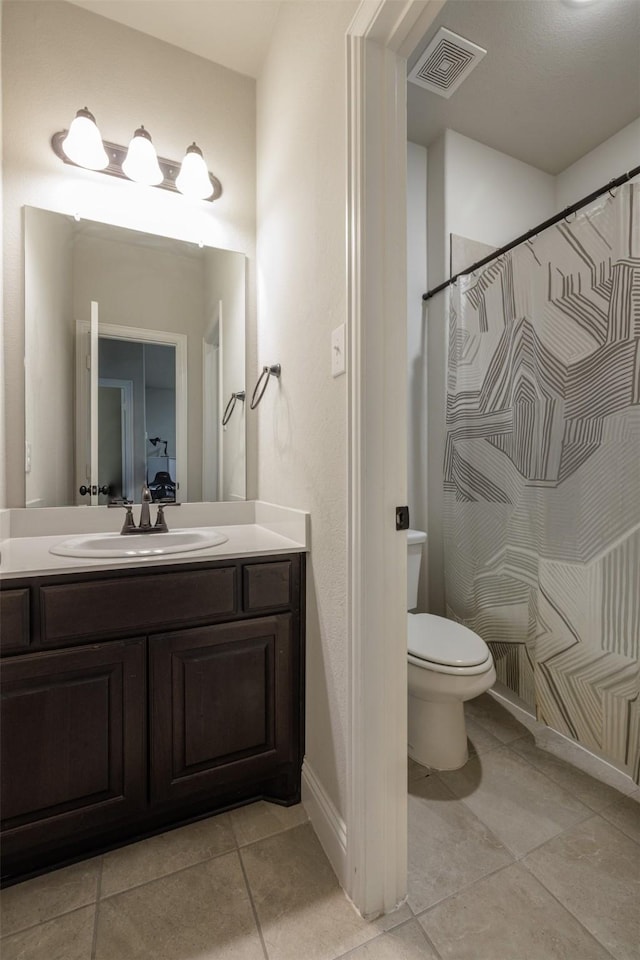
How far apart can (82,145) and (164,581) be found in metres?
1.51

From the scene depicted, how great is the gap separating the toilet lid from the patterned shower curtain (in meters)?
0.32

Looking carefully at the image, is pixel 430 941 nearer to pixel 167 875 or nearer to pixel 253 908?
pixel 253 908

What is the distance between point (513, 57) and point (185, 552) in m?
2.25

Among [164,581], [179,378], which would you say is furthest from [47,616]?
[179,378]

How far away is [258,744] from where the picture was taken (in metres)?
1.27

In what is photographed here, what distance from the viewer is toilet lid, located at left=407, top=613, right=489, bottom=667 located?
1.42m

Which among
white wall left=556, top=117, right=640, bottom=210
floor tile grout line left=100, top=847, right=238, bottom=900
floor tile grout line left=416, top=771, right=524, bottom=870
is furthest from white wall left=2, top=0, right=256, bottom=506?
white wall left=556, top=117, right=640, bottom=210

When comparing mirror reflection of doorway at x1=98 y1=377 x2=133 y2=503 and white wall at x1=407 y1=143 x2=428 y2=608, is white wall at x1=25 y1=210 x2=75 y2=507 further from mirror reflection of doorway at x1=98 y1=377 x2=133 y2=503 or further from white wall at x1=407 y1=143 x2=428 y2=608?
white wall at x1=407 y1=143 x2=428 y2=608

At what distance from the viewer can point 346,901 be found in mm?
1027

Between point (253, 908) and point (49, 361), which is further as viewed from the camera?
point (49, 361)

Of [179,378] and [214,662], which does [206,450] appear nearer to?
[179,378]

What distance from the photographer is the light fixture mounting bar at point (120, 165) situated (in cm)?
148

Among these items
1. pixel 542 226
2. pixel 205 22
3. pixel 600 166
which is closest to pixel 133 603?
pixel 542 226

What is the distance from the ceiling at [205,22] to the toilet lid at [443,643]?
2.33 metres
